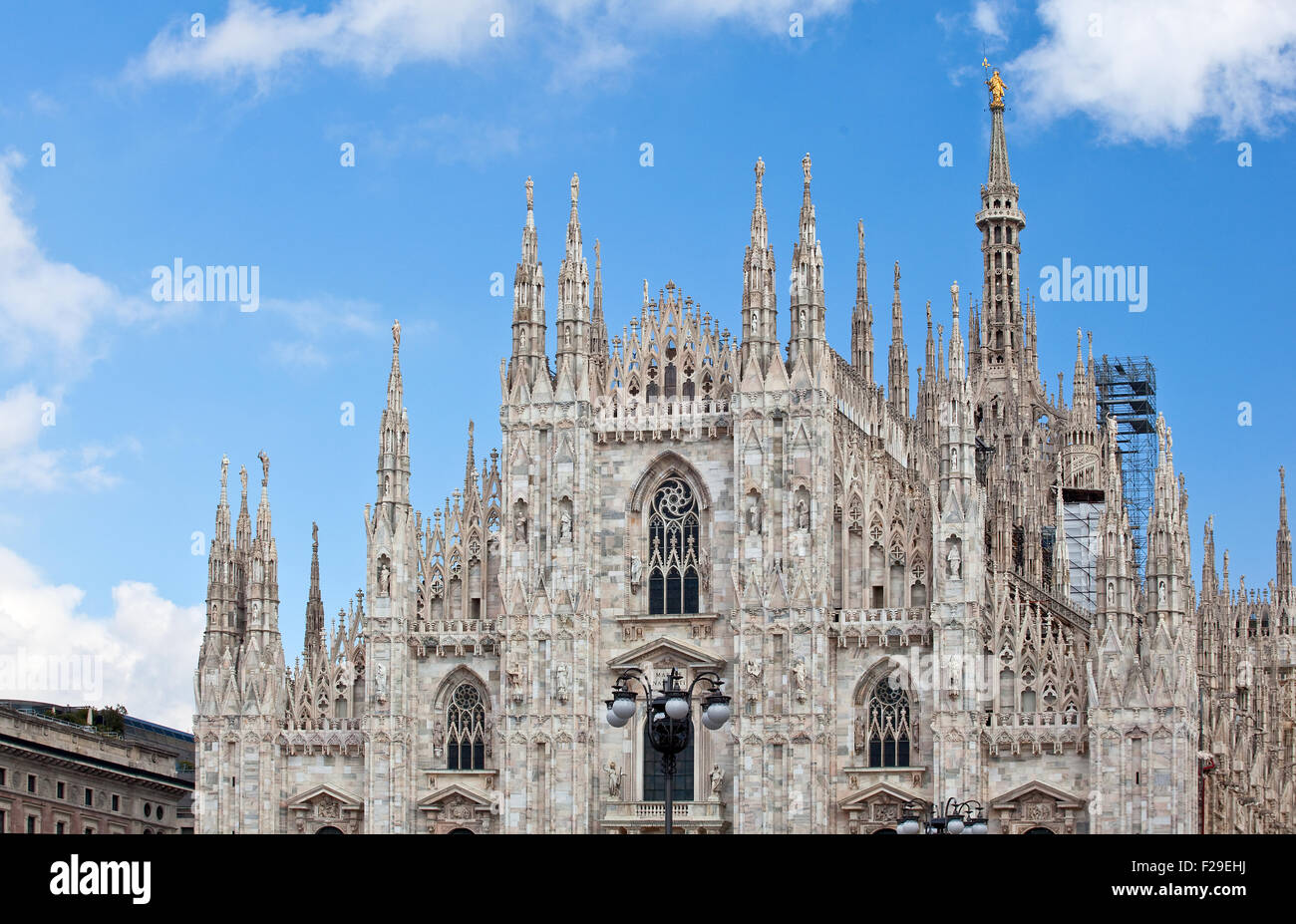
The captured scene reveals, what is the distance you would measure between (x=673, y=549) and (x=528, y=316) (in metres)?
8.93

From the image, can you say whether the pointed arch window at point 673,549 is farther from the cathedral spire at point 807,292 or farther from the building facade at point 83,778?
the building facade at point 83,778

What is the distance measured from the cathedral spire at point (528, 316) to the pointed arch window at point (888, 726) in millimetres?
14833

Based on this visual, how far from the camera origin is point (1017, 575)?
75688 millimetres

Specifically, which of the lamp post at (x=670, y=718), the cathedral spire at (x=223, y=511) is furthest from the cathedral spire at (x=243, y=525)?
the lamp post at (x=670, y=718)

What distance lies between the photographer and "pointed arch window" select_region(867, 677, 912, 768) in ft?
207

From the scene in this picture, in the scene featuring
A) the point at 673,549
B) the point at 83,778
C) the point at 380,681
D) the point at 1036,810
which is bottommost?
the point at 1036,810

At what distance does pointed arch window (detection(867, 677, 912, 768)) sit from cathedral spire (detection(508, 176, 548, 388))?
1483 centimetres

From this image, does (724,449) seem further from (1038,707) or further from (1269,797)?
(1269,797)

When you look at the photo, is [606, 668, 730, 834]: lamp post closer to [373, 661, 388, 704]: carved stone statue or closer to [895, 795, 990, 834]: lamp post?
[895, 795, 990, 834]: lamp post

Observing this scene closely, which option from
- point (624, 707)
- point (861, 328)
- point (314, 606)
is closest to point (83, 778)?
point (314, 606)

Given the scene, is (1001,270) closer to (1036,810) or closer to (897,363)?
(897,363)

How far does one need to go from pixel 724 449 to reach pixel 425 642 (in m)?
11.3

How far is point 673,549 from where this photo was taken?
218 feet
